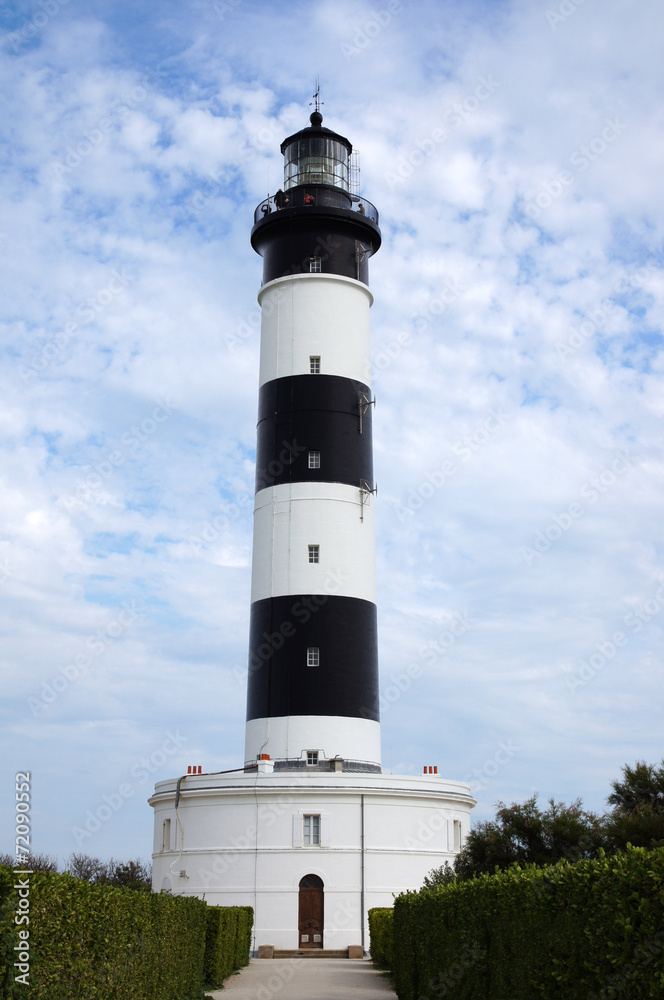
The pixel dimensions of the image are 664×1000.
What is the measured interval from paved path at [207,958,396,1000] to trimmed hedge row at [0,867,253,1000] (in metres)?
2.09

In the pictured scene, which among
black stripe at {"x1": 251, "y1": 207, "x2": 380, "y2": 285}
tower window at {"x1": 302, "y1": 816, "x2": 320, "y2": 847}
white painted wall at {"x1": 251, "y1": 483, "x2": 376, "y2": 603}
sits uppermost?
black stripe at {"x1": 251, "y1": 207, "x2": 380, "y2": 285}

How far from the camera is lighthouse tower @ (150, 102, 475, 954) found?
80.8ft

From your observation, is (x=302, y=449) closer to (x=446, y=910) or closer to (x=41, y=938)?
(x=446, y=910)

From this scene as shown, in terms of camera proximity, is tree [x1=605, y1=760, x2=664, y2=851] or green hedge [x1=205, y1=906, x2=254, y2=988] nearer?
tree [x1=605, y1=760, x2=664, y2=851]

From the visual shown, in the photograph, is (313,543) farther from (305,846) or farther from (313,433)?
(305,846)

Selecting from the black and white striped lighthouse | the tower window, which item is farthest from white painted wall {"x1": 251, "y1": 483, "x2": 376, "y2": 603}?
the tower window

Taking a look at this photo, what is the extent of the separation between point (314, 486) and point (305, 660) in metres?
5.08

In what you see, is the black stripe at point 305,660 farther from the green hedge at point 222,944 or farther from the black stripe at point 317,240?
the black stripe at point 317,240

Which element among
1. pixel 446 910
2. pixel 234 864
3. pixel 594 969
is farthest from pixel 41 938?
A: pixel 234 864

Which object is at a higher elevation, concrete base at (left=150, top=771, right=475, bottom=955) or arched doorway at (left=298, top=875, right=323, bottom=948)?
concrete base at (left=150, top=771, right=475, bottom=955)

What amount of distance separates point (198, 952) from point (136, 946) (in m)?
6.10

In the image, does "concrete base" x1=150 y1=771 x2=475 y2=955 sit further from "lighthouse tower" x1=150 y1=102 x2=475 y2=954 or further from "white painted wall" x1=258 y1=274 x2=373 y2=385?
"white painted wall" x1=258 y1=274 x2=373 y2=385

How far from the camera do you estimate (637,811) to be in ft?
47.4

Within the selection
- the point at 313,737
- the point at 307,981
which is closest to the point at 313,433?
the point at 313,737
